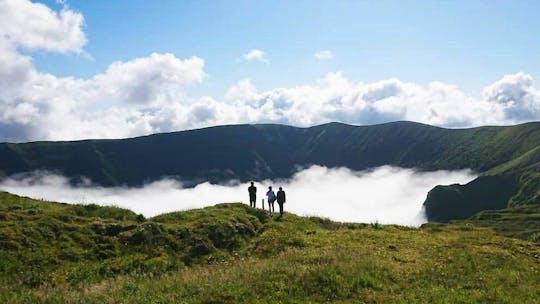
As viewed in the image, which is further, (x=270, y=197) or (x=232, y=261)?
(x=270, y=197)

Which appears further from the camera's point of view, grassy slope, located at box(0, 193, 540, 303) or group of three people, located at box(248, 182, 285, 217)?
group of three people, located at box(248, 182, 285, 217)

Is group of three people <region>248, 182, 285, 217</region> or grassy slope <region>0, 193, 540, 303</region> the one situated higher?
group of three people <region>248, 182, 285, 217</region>

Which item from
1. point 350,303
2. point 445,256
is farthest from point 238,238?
point 350,303

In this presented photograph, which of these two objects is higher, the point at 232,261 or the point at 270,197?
the point at 270,197

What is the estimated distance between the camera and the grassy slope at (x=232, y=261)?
62.2 ft

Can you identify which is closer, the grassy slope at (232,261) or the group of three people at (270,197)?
the grassy slope at (232,261)

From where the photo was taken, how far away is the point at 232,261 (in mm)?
27938

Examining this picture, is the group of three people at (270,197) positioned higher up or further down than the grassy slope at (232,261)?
higher up

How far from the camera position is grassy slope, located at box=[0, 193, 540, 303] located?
62.2 ft

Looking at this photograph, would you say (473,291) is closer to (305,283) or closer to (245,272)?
(305,283)

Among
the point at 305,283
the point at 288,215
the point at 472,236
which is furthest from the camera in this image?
the point at 288,215

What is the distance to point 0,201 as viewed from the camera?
35656 mm

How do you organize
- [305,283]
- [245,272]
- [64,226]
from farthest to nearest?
[64,226], [245,272], [305,283]

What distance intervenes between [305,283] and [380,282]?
361cm
